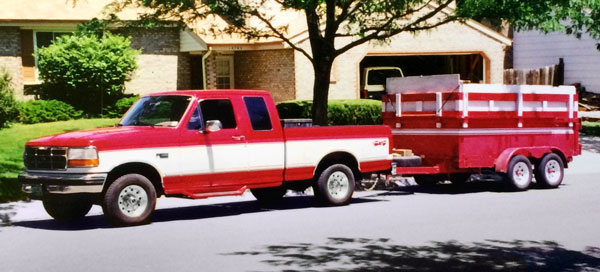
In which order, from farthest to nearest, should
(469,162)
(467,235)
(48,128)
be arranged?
(48,128), (469,162), (467,235)

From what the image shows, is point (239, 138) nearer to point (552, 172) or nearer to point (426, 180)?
point (426, 180)

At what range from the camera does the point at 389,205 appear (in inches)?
560

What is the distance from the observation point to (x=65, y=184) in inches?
444

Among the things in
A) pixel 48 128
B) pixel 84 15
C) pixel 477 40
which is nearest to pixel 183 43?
pixel 84 15

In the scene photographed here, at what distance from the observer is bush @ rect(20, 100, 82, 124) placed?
2752 centimetres

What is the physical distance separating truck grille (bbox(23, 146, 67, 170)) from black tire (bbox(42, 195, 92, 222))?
0.60 m

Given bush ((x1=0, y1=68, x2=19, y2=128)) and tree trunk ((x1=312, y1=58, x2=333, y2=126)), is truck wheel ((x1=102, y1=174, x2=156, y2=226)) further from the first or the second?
bush ((x1=0, y1=68, x2=19, y2=128))

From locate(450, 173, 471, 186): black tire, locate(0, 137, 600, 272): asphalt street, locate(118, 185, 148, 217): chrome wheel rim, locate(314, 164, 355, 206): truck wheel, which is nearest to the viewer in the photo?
locate(0, 137, 600, 272): asphalt street

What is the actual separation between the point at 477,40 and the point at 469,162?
19.2 m

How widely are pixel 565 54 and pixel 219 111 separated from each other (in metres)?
31.6

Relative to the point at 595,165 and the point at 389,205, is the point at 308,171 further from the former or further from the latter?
the point at 595,165

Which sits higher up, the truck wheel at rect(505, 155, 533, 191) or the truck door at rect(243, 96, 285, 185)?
the truck door at rect(243, 96, 285, 185)

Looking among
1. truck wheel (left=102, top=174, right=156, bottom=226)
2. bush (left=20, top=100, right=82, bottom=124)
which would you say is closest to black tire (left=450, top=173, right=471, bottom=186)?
truck wheel (left=102, top=174, right=156, bottom=226)

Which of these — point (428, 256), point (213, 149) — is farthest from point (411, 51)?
point (428, 256)
